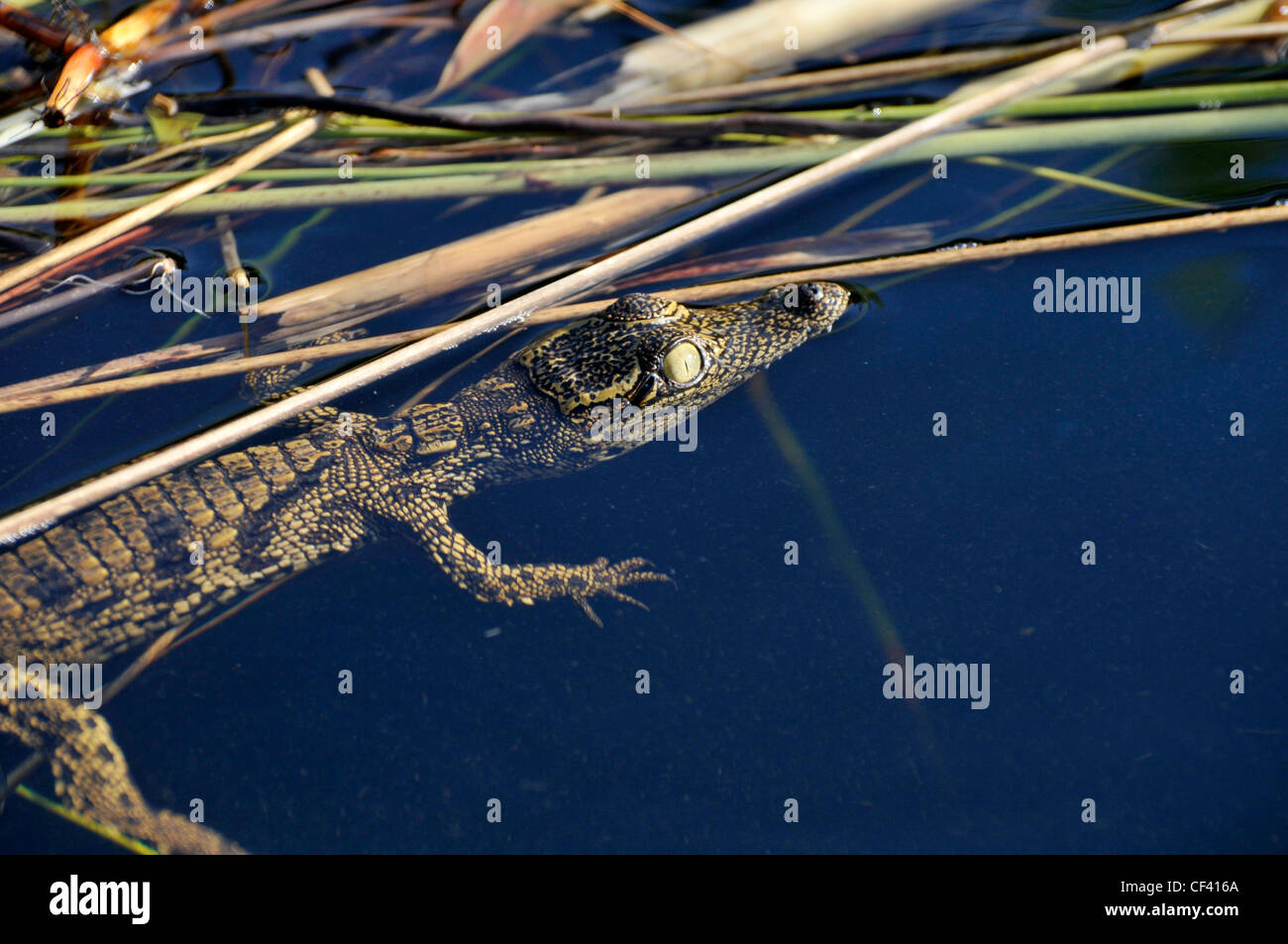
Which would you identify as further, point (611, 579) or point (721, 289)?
point (721, 289)

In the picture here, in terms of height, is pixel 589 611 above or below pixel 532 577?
below

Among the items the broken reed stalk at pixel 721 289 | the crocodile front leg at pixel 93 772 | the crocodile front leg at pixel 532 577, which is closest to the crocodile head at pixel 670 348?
the broken reed stalk at pixel 721 289

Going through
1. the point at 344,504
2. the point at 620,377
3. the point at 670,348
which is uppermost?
the point at 670,348

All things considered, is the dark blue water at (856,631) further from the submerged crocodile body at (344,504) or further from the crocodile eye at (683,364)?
the crocodile eye at (683,364)

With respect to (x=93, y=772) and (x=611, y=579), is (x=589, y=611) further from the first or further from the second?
(x=93, y=772)

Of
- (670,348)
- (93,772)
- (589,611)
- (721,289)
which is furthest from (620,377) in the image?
(93,772)

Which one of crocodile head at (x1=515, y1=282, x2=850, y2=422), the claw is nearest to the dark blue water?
the claw
